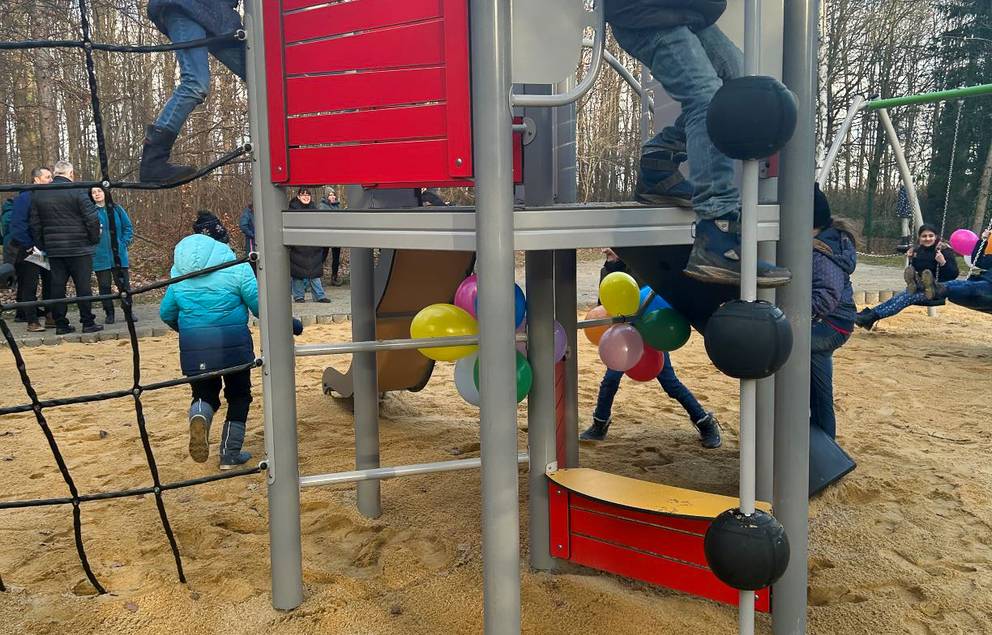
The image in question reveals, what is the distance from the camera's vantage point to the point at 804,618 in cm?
251

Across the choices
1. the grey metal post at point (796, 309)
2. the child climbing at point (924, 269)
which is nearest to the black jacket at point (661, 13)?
the grey metal post at point (796, 309)

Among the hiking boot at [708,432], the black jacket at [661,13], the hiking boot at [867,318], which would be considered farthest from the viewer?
the hiking boot at [867,318]

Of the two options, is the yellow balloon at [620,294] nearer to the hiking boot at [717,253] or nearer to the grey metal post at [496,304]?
the hiking boot at [717,253]

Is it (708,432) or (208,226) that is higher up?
(208,226)

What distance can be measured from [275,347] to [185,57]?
3.08 feet

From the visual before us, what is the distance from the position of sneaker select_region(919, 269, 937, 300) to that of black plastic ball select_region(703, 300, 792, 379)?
20.4 ft

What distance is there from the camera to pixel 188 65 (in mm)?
2715

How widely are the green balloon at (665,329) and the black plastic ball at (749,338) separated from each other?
4.78 feet

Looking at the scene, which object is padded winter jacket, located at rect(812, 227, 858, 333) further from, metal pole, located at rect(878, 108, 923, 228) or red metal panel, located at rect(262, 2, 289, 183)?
metal pole, located at rect(878, 108, 923, 228)

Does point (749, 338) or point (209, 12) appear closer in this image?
point (749, 338)

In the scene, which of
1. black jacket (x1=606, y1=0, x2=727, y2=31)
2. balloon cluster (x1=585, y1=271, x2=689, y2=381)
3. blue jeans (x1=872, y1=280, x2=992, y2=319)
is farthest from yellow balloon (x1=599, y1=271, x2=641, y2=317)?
blue jeans (x1=872, y1=280, x2=992, y2=319)

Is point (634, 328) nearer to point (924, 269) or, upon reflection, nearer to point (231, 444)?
point (231, 444)

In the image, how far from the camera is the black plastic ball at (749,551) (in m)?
1.90

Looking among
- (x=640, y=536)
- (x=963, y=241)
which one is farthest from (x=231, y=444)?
(x=963, y=241)
